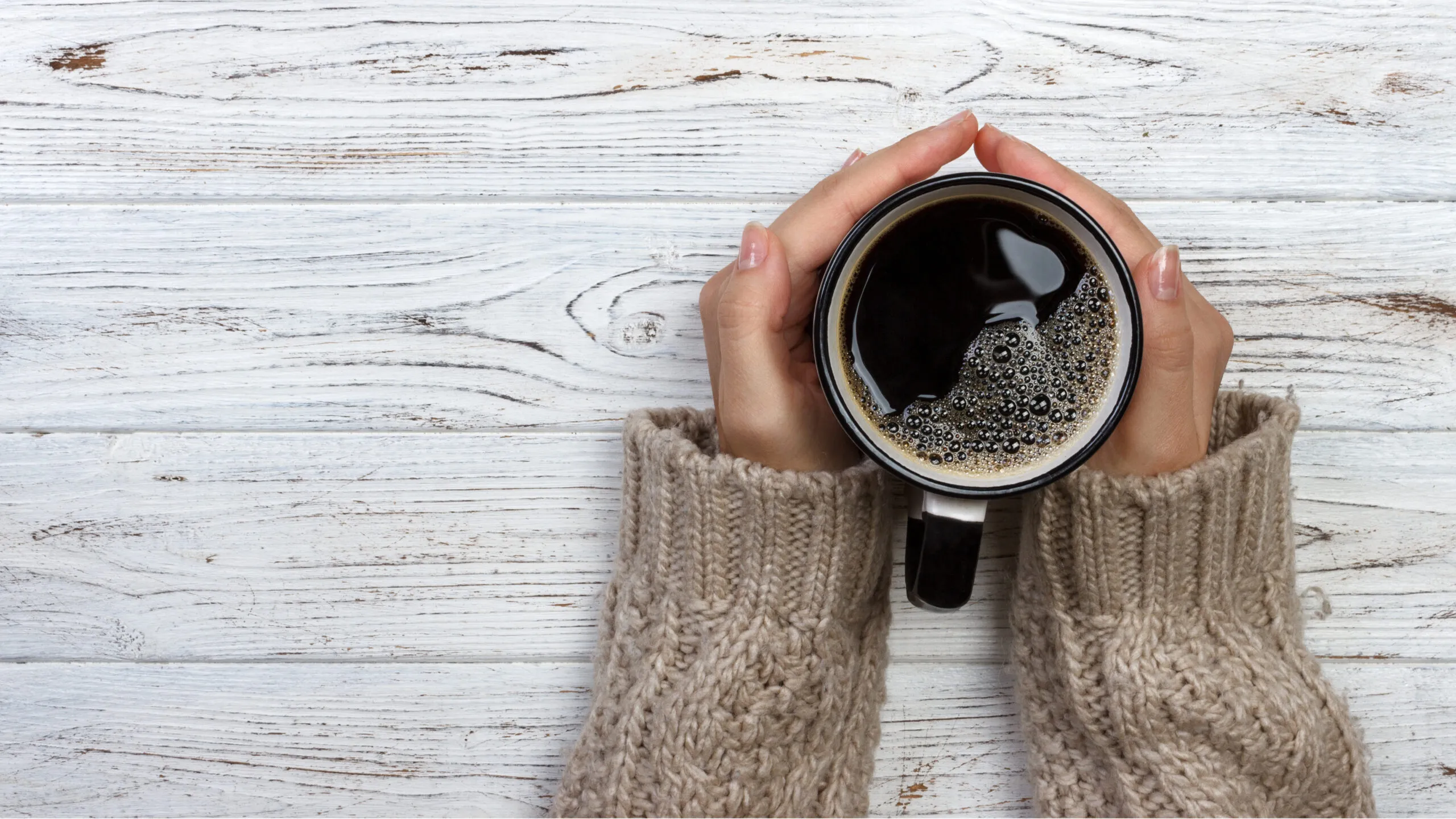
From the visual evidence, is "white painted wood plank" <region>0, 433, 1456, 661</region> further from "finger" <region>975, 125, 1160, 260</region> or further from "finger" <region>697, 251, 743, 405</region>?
"finger" <region>975, 125, 1160, 260</region>

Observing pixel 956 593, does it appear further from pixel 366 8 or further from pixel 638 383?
pixel 366 8

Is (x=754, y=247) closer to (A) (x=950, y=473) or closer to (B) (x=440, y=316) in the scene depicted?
(A) (x=950, y=473)

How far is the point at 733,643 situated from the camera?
0.71 metres

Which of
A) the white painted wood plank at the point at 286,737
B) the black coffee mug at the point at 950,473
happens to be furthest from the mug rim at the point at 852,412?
the white painted wood plank at the point at 286,737

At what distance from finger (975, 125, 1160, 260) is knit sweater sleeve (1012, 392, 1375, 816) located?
0.19 m

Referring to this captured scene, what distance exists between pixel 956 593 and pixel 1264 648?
0.35 metres

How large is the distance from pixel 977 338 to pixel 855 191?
0.15 meters

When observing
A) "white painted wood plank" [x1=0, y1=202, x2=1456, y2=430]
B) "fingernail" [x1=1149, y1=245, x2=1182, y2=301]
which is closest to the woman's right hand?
"fingernail" [x1=1149, y1=245, x2=1182, y2=301]

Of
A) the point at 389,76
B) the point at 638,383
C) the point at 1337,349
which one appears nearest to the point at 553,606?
the point at 638,383

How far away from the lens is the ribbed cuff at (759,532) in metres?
0.70

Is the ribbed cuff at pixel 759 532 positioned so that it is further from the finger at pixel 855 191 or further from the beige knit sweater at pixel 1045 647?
the finger at pixel 855 191

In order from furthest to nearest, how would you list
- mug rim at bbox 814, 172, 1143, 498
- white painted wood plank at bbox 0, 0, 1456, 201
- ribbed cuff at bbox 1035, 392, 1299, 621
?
white painted wood plank at bbox 0, 0, 1456, 201 → ribbed cuff at bbox 1035, 392, 1299, 621 → mug rim at bbox 814, 172, 1143, 498

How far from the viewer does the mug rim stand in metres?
0.56

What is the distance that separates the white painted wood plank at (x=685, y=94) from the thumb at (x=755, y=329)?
0.18 metres
